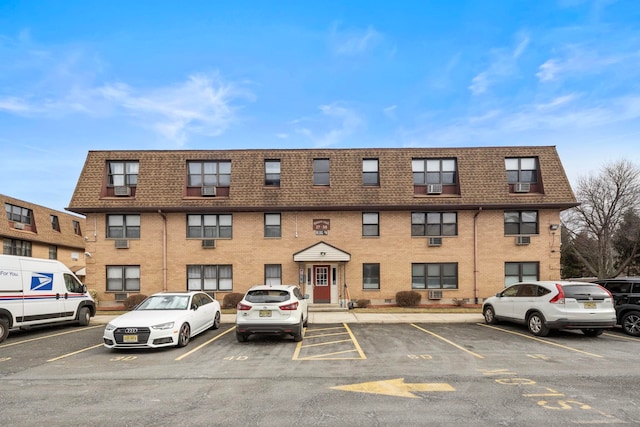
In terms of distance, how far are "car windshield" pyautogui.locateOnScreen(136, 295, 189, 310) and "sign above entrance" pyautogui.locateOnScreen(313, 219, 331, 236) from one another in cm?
1004

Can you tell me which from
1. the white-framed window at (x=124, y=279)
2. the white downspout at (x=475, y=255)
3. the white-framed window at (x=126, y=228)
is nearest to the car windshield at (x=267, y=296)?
the white-framed window at (x=124, y=279)

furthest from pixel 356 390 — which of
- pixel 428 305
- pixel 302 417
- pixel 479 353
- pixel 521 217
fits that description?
pixel 521 217

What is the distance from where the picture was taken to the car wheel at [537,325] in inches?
468

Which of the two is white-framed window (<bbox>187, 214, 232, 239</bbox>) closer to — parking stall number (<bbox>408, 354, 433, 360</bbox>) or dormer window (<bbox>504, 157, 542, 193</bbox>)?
parking stall number (<bbox>408, 354, 433, 360</bbox>)

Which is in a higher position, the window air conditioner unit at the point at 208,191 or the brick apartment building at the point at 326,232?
the window air conditioner unit at the point at 208,191

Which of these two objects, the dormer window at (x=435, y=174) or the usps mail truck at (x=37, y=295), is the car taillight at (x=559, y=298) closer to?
the dormer window at (x=435, y=174)

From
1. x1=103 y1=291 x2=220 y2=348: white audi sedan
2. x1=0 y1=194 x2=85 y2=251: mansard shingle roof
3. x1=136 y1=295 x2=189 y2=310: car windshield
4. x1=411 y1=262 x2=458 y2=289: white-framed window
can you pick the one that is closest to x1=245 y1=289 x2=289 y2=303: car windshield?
x1=103 y1=291 x2=220 y2=348: white audi sedan

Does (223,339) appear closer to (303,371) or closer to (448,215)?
(303,371)

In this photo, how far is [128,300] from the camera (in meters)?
20.2

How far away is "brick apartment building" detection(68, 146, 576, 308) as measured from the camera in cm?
2081

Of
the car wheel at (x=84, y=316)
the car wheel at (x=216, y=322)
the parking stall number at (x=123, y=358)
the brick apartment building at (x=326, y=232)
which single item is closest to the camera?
the parking stall number at (x=123, y=358)

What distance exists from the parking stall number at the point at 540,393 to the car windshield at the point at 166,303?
790 cm

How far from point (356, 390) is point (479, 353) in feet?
14.3

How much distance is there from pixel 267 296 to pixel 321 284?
10095mm
